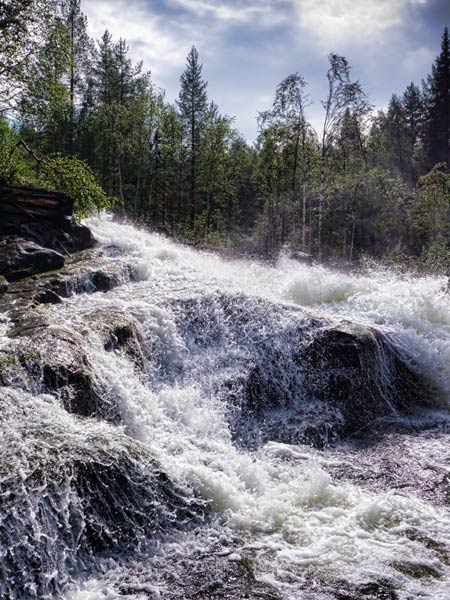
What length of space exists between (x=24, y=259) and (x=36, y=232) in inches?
95.1

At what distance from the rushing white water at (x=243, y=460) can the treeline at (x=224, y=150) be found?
25.3 feet

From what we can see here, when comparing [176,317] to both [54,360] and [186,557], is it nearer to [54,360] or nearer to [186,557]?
[54,360]

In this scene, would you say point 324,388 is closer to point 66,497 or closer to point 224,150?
point 66,497

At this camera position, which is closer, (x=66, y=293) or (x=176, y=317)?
(x=176, y=317)

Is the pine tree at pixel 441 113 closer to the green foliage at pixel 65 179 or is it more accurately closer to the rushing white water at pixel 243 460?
the rushing white water at pixel 243 460

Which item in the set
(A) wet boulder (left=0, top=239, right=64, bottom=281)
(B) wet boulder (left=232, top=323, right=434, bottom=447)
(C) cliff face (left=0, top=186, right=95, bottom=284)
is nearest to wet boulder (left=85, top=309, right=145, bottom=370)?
(B) wet boulder (left=232, top=323, right=434, bottom=447)

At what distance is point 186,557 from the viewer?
490cm

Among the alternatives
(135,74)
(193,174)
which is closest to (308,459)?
(193,174)

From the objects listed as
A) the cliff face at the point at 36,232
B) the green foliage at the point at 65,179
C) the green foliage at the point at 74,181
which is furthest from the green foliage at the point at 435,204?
the cliff face at the point at 36,232

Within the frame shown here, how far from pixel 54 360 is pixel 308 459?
13.9 ft

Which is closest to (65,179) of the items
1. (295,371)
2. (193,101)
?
(295,371)

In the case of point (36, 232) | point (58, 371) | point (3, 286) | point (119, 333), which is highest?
point (36, 232)

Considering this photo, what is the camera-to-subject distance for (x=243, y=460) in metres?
6.70

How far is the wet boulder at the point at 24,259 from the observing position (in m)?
11.8
